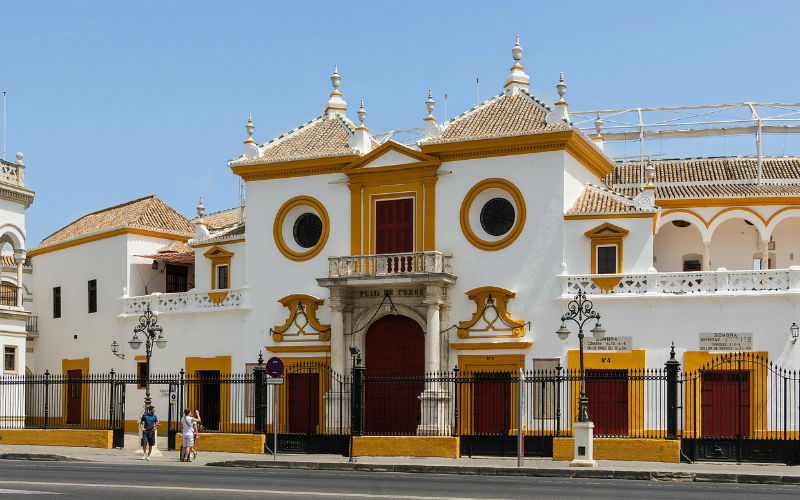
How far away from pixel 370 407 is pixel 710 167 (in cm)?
1566

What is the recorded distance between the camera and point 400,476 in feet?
80.0

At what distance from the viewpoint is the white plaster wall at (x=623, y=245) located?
36.0 m

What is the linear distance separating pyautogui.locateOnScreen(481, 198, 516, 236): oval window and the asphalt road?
1366 centimetres

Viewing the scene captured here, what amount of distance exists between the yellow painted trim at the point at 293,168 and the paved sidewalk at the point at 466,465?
11.0m

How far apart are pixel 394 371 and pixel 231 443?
7.67m

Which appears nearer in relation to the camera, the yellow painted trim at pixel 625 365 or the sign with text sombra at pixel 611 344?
the yellow painted trim at pixel 625 365

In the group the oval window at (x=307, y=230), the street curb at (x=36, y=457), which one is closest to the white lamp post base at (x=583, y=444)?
the street curb at (x=36, y=457)

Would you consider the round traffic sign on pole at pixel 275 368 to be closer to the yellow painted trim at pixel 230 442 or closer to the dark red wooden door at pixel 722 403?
the yellow painted trim at pixel 230 442

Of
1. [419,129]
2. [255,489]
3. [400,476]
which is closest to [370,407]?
[419,129]

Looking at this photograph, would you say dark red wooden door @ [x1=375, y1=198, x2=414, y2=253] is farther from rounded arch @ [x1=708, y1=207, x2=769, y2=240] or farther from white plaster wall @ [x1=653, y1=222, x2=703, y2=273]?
rounded arch @ [x1=708, y1=207, x2=769, y2=240]

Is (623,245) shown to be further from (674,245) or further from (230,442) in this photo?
(230,442)

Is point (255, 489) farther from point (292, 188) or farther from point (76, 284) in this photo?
point (76, 284)

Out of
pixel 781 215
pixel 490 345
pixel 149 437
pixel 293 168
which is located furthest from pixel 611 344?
pixel 149 437

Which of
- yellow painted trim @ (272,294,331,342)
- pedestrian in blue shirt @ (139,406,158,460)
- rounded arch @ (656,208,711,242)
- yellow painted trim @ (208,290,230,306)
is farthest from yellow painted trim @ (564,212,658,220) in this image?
pedestrian in blue shirt @ (139,406,158,460)
